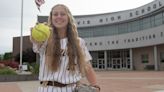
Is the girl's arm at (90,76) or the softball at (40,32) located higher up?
the softball at (40,32)

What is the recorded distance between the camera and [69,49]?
3.28 meters

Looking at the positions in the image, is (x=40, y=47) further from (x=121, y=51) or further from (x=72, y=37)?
(x=121, y=51)

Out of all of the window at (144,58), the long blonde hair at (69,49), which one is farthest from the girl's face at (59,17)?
the window at (144,58)

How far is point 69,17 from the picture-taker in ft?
10.9

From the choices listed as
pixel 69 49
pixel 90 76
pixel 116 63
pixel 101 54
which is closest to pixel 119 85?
pixel 90 76

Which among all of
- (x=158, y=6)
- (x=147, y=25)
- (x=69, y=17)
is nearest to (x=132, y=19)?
→ (x=147, y=25)

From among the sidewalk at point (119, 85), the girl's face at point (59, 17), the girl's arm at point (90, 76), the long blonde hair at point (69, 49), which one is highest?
the girl's face at point (59, 17)

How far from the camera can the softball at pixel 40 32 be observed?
298 centimetres

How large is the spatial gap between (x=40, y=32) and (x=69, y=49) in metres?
0.42

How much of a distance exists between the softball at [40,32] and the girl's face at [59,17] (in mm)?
258

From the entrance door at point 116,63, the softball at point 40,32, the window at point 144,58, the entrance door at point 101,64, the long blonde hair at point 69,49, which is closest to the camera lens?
the softball at point 40,32

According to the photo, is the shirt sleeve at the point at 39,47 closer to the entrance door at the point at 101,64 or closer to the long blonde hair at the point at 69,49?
the long blonde hair at the point at 69,49

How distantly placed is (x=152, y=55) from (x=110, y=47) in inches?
435

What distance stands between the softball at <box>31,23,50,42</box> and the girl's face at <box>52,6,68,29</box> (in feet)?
0.85
